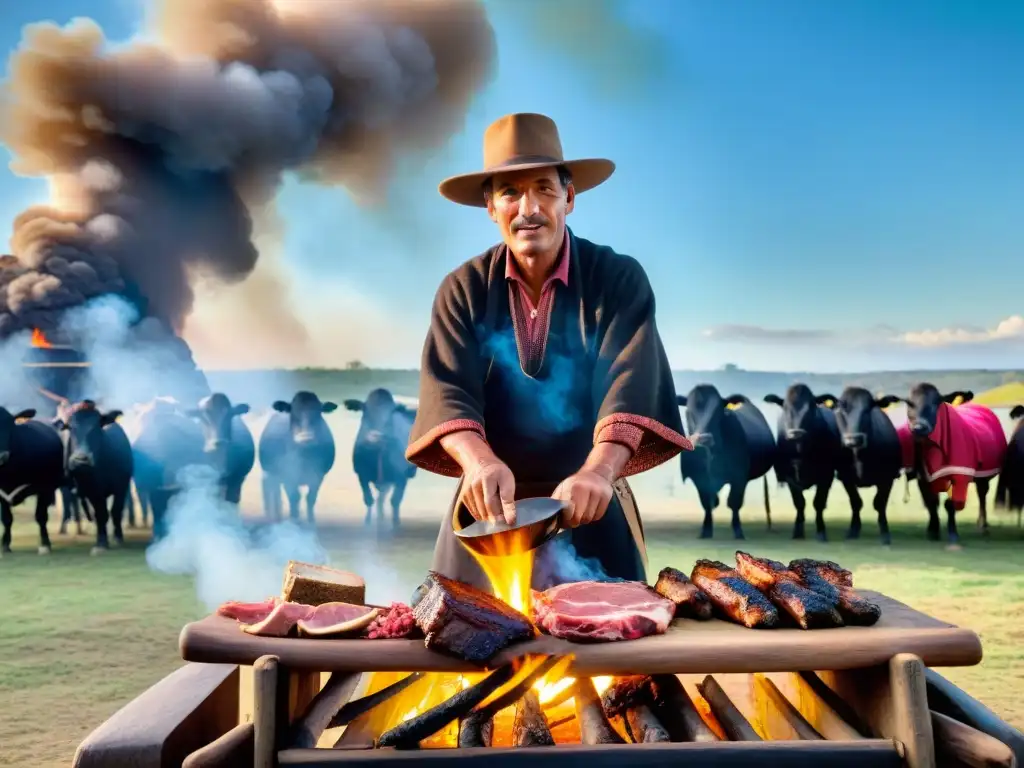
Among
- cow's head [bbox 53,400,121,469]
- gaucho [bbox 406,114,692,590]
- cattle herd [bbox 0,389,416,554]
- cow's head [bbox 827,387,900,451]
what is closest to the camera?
gaucho [bbox 406,114,692,590]

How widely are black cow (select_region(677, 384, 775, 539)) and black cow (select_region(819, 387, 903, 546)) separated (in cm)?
112

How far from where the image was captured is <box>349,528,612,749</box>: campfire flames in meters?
2.38

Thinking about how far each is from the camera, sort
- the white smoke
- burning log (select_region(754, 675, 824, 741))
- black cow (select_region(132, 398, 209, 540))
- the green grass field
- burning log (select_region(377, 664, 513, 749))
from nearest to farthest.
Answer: burning log (select_region(377, 664, 513, 749)) → burning log (select_region(754, 675, 824, 741)) → the green grass field → the white smoke → black cow (select_region(132, 398, 209, 540))

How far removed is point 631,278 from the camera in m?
2.78

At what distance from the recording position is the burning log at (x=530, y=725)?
2.13 meters

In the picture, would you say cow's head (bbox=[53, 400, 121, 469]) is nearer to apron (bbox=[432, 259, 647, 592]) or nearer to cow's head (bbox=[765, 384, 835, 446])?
apron (bbox=[432, 259, 647, 592])

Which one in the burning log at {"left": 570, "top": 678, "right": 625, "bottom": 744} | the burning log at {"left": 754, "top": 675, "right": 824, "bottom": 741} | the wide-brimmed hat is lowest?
the burning log at {"left": 754, "top": 675, "right": 824, "bottom": 741}

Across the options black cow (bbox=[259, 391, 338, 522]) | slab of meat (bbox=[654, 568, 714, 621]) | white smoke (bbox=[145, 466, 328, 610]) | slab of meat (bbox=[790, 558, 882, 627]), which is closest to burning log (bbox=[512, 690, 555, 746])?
slab of meat (bbox=[654, 568, 714, 621])

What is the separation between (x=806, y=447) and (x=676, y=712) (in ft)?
28.7

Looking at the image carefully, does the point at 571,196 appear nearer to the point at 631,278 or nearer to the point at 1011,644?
the point at 631,278

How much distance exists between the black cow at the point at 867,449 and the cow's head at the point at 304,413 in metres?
7.06

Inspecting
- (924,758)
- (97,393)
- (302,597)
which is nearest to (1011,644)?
(924,758)

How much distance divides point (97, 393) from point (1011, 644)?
1975cm

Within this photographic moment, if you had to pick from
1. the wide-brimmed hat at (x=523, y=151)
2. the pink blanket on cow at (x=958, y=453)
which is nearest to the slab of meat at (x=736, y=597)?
the wide-brimmed hat at (x=523, y=151)
